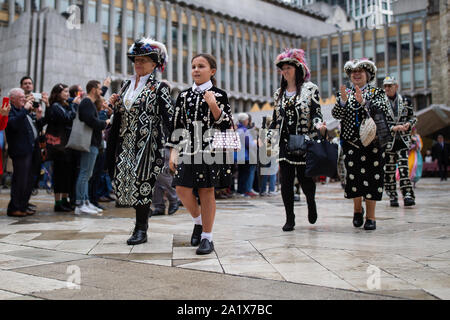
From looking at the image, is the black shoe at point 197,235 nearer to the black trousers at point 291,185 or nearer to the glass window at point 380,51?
the black trousers at point 291,185

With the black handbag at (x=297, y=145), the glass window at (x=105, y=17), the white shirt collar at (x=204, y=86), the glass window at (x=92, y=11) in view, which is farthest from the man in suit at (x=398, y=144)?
the glass window at (x=105, y=17)

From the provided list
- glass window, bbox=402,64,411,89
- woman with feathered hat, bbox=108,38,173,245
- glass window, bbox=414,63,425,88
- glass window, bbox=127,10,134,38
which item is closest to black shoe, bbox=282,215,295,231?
woman with feathered hat, bbox=108,38,173,245

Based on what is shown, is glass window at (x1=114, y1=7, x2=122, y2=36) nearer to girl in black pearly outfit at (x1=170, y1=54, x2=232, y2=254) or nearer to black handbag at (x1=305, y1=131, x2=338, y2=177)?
black handbag at (x1=305, y1=131, x2=338, y2=177)

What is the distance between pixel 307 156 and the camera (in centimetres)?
543

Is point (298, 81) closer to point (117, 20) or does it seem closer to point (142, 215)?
point (142, 215)

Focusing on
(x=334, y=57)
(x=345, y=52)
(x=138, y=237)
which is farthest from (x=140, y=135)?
(x=334, y=57)

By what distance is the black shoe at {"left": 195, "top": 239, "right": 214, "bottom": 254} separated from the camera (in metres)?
4.05

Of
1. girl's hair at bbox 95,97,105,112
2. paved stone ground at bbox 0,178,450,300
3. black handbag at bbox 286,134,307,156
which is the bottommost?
paved stone ground at bbox 0,178,450,300

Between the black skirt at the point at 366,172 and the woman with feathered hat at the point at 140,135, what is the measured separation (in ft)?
7.79

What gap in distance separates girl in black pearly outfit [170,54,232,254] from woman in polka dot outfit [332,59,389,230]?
6.22ft

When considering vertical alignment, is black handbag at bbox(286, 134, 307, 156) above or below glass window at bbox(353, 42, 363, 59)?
below

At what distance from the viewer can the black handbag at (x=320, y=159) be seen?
5352 mm

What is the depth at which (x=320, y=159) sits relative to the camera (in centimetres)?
537
